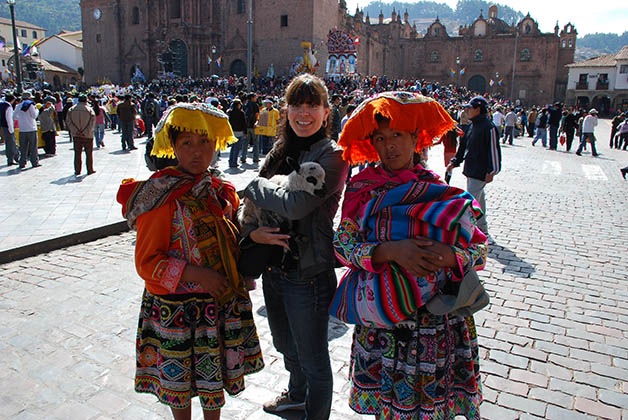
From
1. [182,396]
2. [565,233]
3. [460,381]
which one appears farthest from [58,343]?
[565,233]

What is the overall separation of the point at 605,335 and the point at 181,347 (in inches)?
145

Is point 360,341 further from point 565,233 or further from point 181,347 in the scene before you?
point 565,233

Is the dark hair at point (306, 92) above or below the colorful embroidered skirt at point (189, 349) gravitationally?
above

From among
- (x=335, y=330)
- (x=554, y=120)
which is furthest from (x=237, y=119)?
(x=554, y=120)

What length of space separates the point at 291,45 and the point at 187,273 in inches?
1726

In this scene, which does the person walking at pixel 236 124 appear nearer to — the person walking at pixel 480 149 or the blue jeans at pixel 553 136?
the person walking at pixel 480 149

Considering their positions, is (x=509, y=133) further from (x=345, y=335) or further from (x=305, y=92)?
(x=305, y=92)

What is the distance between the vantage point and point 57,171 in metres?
11.4

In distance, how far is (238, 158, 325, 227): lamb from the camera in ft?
6.84

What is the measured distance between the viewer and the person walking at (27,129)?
450 inches

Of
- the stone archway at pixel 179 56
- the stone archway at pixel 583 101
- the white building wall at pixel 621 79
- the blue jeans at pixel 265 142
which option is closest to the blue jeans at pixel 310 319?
the blue jeans at pixel 265 142

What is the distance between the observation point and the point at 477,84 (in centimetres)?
6359

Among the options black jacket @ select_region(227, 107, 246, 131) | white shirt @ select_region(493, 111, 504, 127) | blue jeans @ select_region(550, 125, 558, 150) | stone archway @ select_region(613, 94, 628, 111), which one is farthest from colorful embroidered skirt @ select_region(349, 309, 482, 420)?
stone archway @ select_region(613, 94, 628, 111)

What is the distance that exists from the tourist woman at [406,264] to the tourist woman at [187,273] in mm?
581
